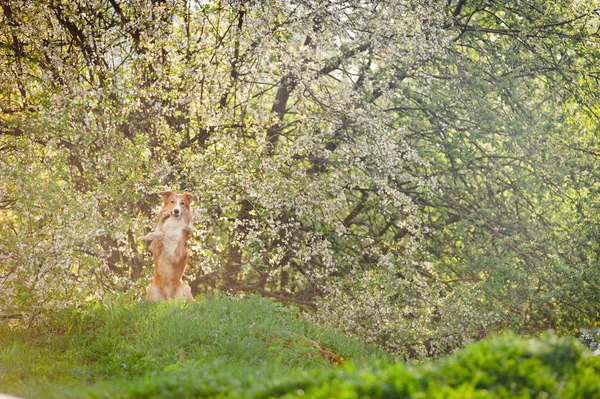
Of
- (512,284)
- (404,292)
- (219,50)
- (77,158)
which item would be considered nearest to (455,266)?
(512,284)

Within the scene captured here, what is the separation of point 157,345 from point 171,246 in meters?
2.04

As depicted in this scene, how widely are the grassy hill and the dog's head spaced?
1.46 metres

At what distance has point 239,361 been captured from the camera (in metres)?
8.63

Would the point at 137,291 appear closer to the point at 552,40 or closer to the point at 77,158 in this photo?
the point at 77,158

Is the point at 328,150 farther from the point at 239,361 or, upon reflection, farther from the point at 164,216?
the point at 239,361

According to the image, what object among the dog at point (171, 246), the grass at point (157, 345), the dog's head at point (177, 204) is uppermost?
the dog's head at point (177, 204)

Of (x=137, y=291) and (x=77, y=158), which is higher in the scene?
(x=77, y=158)

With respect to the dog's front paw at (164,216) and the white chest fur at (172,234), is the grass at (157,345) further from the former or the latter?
the dog's front paw at (164,216)

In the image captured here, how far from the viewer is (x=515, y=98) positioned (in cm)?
1480

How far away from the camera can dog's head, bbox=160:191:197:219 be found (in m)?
10.6

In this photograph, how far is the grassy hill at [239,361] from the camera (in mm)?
5289

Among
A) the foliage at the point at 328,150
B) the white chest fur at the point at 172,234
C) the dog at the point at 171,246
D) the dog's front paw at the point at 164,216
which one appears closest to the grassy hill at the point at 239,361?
the dog at the point at 171,246

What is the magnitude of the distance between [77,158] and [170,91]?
2.21m

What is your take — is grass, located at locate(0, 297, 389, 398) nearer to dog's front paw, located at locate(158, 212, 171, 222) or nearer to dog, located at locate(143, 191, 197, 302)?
dog, located at locate(143, 191, 197, 302)
